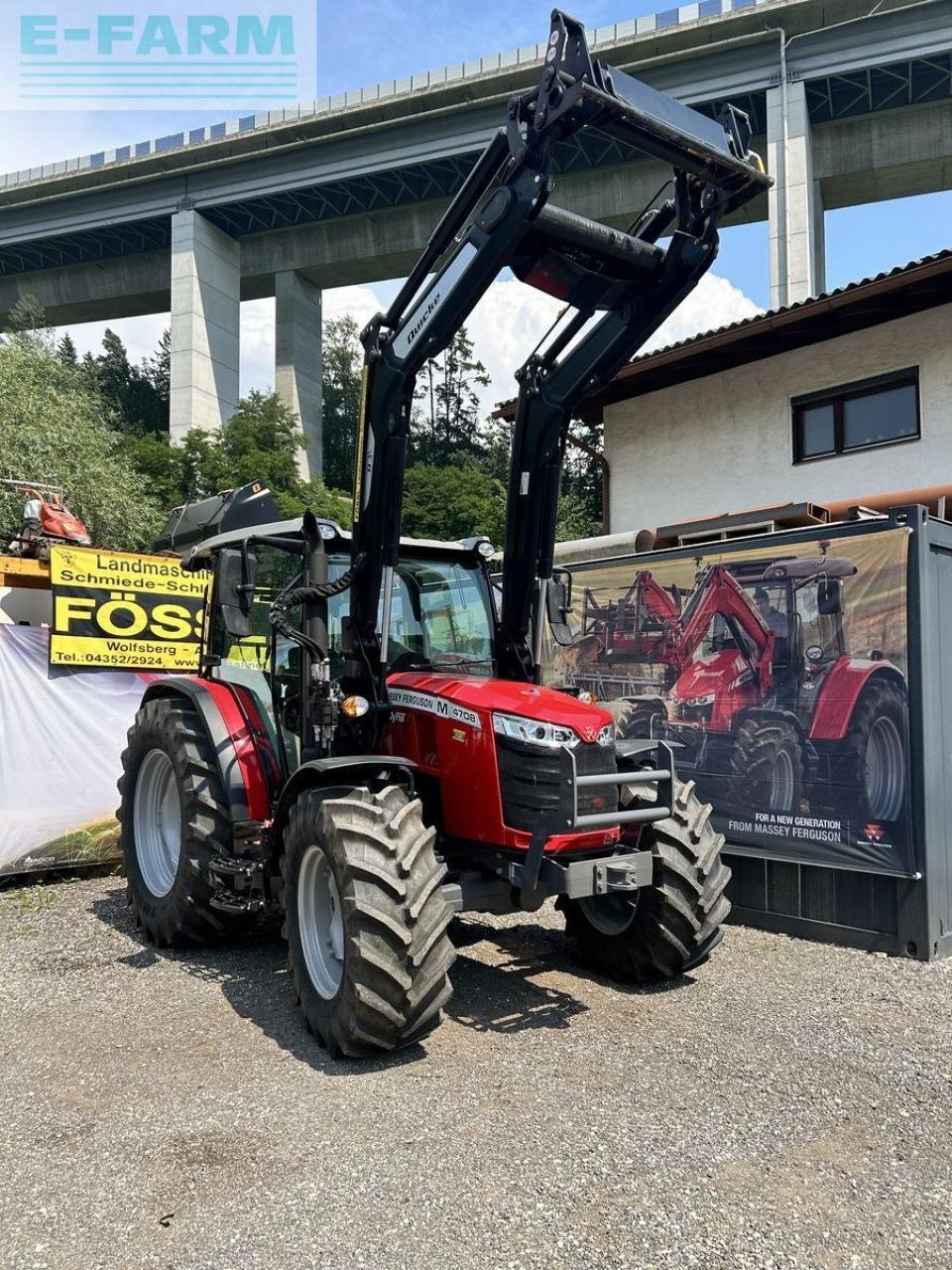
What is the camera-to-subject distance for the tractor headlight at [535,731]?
4.24m

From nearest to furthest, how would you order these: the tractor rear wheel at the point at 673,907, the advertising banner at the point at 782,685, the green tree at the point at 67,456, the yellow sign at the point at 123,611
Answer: the tractor rear wheel at the point at 673,907
the advertising banner at the point at 782,685
the yellow sign at the point at 123,611
the green tree at the point at 67,456

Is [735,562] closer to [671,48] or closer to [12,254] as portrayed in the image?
[671,48]

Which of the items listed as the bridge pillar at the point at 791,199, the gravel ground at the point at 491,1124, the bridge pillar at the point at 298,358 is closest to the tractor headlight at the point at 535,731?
the gravel ground at the point at 491,1124

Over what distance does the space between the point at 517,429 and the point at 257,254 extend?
36.3m

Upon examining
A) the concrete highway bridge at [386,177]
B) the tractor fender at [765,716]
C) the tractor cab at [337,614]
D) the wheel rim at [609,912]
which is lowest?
the wheel rim at [609,912]

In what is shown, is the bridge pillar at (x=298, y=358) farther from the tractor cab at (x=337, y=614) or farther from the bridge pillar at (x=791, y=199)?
the tractor cab at (x=337, y=614)

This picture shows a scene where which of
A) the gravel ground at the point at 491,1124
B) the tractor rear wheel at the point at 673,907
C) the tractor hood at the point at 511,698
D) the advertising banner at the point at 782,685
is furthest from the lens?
the advertising banner at the point at 782,685

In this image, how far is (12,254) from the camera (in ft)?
126

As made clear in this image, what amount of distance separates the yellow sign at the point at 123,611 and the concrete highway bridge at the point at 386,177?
17996mm

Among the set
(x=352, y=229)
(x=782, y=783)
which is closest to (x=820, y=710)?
(x=782, y=783)

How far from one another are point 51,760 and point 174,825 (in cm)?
228

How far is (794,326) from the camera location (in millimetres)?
10672

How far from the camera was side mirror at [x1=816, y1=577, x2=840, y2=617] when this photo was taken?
6008 millimetres

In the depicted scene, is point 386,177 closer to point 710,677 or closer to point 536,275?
point 710,677
